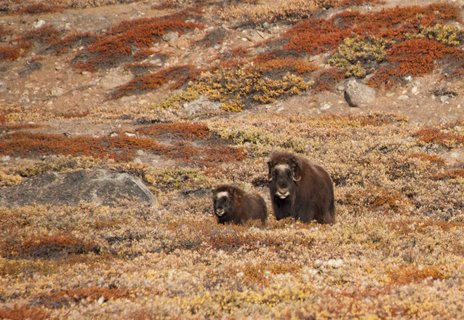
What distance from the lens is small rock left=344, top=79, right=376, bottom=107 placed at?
35.0 m

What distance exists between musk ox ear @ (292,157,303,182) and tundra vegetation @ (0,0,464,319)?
1.11 metres

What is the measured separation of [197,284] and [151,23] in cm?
4428

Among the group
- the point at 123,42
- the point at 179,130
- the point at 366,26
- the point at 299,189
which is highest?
the point at 299,189

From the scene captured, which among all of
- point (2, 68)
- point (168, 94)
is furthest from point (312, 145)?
point (2, 68)

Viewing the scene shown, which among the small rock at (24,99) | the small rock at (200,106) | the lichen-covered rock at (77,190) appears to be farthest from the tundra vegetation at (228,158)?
the lichen-covered rock at (77,190)

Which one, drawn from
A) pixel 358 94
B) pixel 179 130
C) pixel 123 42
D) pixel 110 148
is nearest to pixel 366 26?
pixel 358 94

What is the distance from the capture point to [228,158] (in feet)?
84.1

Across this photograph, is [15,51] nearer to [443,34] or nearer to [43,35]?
[43,35]

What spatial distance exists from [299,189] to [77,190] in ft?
27.8

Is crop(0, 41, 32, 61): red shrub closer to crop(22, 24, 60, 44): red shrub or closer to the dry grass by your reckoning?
crop(22, 24, 60, 44): red shrub

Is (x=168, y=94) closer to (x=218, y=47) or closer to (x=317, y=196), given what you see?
(x=218, y=47)

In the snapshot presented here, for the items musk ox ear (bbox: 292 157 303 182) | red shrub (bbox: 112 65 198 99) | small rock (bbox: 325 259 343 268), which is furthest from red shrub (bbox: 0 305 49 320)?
red shrub (bbox: 112 65 198 99)

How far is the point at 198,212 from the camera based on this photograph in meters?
17.4

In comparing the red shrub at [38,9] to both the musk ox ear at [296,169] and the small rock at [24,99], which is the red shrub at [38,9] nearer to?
the small rock at [24,99]
